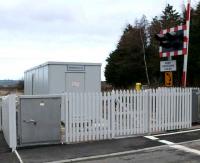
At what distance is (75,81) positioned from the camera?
637 inches

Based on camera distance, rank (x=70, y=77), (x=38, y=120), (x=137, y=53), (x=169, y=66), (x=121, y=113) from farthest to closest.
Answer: (x=137, y=53), (x=70, y=77), (x=169, y=66), (x=121, y=113), (x=38, y=120)

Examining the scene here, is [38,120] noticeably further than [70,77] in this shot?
No

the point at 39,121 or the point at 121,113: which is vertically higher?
the point at 121,113

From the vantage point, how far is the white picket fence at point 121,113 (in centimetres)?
1207

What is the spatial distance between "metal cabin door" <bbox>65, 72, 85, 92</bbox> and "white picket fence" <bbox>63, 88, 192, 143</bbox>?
12.1ft

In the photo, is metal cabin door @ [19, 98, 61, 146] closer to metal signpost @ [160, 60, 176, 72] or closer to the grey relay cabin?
the grey relay cabin

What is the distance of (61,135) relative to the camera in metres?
12.0

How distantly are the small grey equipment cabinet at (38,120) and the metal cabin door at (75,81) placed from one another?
171 inches

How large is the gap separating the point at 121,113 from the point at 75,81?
394 cm

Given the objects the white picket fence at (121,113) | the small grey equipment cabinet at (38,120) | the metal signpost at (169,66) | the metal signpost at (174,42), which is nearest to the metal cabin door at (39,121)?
the small grey equipment cabinet at (38,120)

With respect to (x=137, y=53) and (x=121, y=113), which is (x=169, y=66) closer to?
(x=121, y=113)

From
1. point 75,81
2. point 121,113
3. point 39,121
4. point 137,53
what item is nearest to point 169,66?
point 121,113

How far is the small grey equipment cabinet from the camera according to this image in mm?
11328

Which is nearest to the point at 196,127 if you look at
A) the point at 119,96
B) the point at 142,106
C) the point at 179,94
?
the point at 179,94
